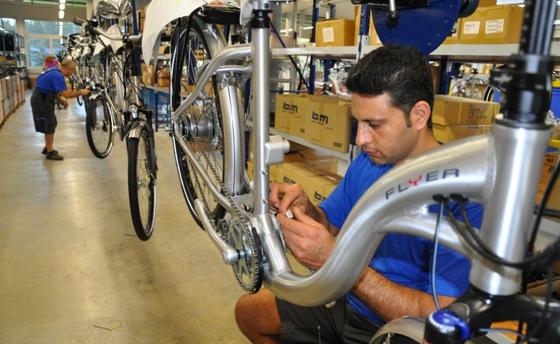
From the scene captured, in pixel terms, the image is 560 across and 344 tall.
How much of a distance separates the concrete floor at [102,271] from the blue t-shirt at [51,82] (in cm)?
143

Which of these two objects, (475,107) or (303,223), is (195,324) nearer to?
(303,223)

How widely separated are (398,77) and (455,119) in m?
1.09

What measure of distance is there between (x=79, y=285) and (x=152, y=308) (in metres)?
0.47

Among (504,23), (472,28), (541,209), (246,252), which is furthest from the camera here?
(472,28)

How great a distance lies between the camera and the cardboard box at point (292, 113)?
270 cm

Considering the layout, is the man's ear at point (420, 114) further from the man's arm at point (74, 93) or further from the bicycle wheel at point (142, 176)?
Result: the man's arm at point (74, 93)

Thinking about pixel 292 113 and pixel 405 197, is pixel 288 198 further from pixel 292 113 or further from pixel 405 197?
pixel 292 113

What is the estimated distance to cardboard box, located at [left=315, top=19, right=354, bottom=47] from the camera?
2.54 meters

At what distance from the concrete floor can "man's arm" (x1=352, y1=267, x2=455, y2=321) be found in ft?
3.69

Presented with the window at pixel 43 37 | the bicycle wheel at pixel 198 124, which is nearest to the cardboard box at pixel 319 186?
the bicycle wheel at pixel 198 124

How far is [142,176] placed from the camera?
259cm

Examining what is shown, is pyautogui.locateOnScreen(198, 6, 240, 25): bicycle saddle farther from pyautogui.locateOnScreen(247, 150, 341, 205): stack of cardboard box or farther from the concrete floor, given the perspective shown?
the concrete floor

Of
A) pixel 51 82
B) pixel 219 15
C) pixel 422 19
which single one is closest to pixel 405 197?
pixel 422 19

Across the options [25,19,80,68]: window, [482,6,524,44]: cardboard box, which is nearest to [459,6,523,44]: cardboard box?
[482,6,524,44]: cardboard box
